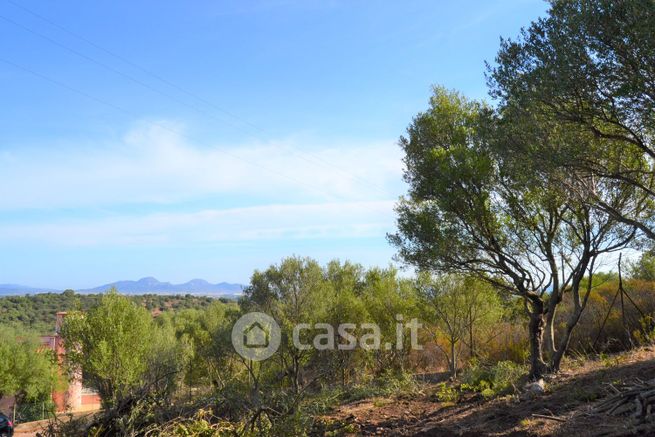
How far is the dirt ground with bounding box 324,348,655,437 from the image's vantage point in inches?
215

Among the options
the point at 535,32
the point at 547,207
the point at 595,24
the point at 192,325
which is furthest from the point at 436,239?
the point at 192,325

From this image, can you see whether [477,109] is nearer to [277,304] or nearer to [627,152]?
[627,152]

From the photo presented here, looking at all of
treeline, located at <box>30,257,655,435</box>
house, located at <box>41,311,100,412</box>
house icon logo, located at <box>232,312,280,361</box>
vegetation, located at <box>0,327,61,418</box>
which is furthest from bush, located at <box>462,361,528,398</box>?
house, located at <box>41,311,100,412</box>

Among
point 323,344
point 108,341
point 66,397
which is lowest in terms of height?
point 66,397

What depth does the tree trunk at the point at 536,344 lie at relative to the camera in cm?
913

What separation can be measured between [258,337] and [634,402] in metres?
15.3

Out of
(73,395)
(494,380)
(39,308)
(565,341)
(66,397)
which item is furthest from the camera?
(39,308)

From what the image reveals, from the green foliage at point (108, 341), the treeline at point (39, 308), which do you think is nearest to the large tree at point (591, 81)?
the green foliage at point (108, 341)

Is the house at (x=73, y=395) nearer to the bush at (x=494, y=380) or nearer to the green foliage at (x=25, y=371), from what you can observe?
the green foliage at (x=25, y=371)

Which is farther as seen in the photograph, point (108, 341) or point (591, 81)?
point (108, 341)

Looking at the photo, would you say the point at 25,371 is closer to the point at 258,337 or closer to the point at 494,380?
the point at 258,337

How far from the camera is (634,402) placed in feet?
17.4

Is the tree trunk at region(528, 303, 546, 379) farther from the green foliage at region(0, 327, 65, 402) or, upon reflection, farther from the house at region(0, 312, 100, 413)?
the green foliage at region(0, 327, 65, 402)

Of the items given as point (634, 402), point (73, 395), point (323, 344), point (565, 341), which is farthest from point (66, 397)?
point (634, 402)
